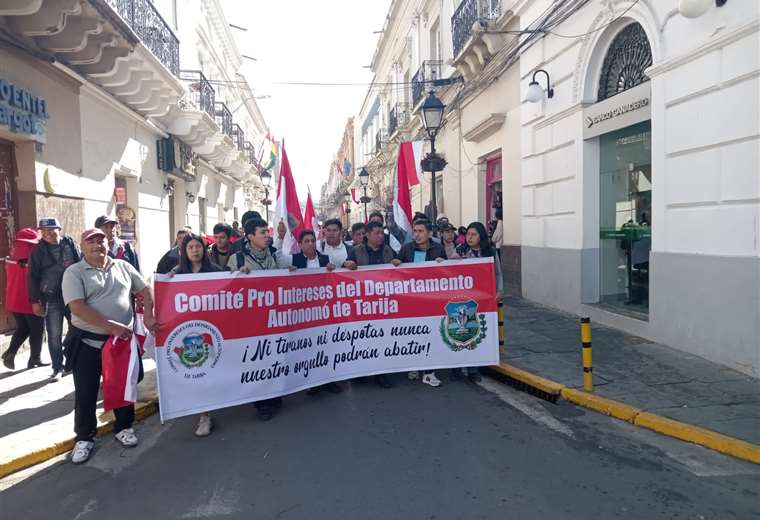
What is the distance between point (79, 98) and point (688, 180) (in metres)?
9.79

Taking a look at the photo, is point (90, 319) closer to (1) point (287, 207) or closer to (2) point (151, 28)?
(1) point (287, 207)

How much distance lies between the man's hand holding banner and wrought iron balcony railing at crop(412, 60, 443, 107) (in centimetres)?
1285

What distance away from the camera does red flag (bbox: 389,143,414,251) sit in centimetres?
721

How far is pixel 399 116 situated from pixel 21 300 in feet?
63.1

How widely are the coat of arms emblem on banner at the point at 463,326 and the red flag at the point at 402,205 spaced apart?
1.50 m

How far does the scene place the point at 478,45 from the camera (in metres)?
12.6

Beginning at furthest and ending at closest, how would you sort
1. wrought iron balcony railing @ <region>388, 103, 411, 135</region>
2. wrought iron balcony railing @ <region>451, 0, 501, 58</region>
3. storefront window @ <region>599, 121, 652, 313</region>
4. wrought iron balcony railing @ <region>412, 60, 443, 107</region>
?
wrought iron balcony railing @ <region>388, 103, 411, 135</region> < wrought iron balcony railing @ <region>412, 60, 443, 107</region> < wrought iron balcony railing @ <region>451, 0, 501, 58</region> < storefront window @ <region>599, 121, 652, 313</region>

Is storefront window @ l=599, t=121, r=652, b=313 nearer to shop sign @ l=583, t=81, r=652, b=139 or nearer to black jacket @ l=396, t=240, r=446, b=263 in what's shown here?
shop sign @ l=583, t=81, r=652, b=139

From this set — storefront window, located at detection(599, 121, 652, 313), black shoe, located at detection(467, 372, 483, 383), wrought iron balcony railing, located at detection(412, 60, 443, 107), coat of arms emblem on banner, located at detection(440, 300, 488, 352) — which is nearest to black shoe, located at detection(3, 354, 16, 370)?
coat of arms emblem on banner, located at detection(440, 300, 488, 352)

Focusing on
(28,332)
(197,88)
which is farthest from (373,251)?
(197,88)

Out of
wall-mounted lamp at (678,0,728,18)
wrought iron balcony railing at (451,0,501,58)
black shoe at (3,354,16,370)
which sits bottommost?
black shoe at (3,354,16,370)

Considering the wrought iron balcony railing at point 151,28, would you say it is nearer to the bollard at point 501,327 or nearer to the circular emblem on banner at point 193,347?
the circular emblem on banner at point 193,347

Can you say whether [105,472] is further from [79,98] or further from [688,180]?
[79,98]

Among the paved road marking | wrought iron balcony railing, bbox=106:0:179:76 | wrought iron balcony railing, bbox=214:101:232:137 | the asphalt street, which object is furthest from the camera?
wrought iron balcony railing, bbox=214:101:232:137
